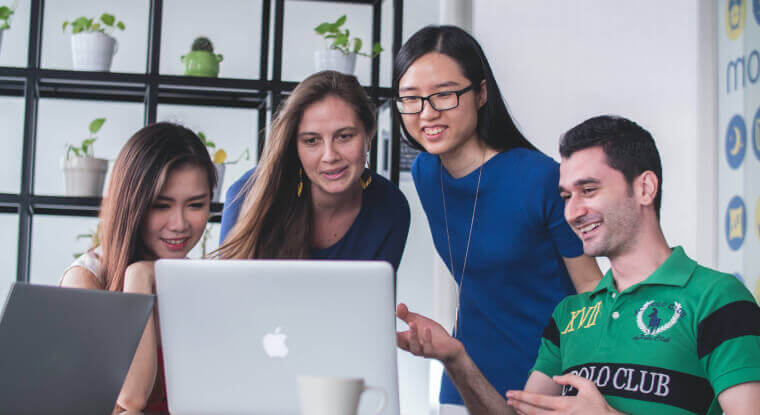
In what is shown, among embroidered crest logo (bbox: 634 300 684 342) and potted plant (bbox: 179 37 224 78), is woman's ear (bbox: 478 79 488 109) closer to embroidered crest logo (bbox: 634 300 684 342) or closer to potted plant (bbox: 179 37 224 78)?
embroidered crest logo (bbox: 634 300 684 342)

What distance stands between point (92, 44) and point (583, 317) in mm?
2292

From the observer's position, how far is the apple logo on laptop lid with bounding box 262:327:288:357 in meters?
1.05

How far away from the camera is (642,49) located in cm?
351

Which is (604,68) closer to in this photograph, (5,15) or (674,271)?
(674,271)

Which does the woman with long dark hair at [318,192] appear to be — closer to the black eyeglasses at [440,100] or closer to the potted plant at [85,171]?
the black eyeglasses at [440,100]

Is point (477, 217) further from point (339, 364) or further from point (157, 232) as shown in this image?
point (339, 364)

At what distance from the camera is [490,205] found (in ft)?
6.29

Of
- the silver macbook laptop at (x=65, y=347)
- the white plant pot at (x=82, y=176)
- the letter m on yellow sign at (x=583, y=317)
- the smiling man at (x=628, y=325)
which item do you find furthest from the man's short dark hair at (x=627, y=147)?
the white plant pot at (x=82, y=176)

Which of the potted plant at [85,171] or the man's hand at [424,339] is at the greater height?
the potted plant at [85,171]

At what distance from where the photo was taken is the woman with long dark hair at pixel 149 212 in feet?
5.64

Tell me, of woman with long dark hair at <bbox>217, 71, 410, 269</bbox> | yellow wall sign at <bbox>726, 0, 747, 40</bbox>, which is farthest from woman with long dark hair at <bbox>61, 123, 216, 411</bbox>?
yellow wall sign at <bbox>726, 0, 747, 40</bbox>

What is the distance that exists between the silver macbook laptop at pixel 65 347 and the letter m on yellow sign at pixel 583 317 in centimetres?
85

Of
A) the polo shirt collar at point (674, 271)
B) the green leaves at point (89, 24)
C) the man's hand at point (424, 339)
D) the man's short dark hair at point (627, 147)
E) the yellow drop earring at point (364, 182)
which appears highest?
the green leaves at point (89, 24)

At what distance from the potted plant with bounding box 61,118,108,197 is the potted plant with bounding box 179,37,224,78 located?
1.35 feet
